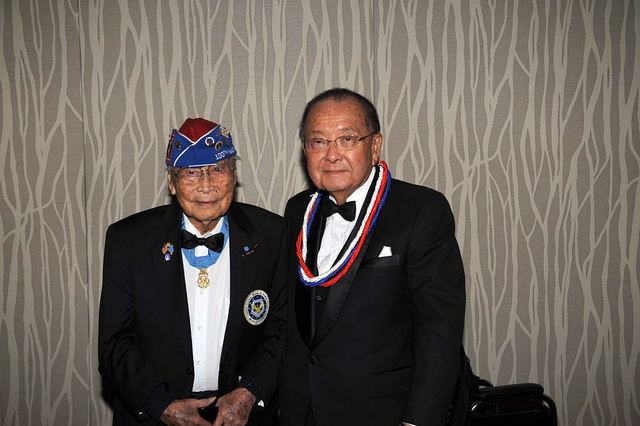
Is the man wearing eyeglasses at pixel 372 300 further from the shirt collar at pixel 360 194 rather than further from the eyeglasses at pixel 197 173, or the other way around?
the eyeglasses at pixel 197 173

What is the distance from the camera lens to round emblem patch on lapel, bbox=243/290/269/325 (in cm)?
236

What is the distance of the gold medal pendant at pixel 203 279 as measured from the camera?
2.37 metres

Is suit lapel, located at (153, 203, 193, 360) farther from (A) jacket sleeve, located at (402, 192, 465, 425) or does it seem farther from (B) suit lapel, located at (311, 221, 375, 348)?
(A) jacket sleeve, located at (402, 192, 465, 425)

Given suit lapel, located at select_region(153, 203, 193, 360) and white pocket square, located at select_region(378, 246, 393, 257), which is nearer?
white pocket square, located at select_region(378, 246, 393, 257)

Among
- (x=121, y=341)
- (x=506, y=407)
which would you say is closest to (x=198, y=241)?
(x=121, y=341)

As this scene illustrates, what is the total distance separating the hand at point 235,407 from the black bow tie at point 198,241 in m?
0.59

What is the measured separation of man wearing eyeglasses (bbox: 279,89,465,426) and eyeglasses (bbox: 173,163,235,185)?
397mm

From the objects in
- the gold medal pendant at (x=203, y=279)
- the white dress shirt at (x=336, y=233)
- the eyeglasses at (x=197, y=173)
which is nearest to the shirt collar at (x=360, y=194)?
the white dress shirt at (x=336, y=233)

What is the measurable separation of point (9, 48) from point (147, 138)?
1.07 m

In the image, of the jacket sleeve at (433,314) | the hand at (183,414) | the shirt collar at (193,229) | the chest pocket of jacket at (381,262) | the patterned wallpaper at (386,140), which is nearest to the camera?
the jacket sleeve at (433,314)

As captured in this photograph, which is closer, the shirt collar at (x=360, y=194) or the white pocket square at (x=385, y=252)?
the white pocket square at (x=385, y=252)

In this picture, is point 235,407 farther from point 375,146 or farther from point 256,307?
point 375,146

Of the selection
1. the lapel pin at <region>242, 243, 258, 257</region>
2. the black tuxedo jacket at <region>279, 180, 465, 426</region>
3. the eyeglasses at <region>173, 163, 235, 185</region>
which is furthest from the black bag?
the eyeglasses at <region>173, 163, 235, 185</region>

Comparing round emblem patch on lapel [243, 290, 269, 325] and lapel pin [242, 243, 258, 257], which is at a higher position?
lapel pin [242, 243, 258, 257]
